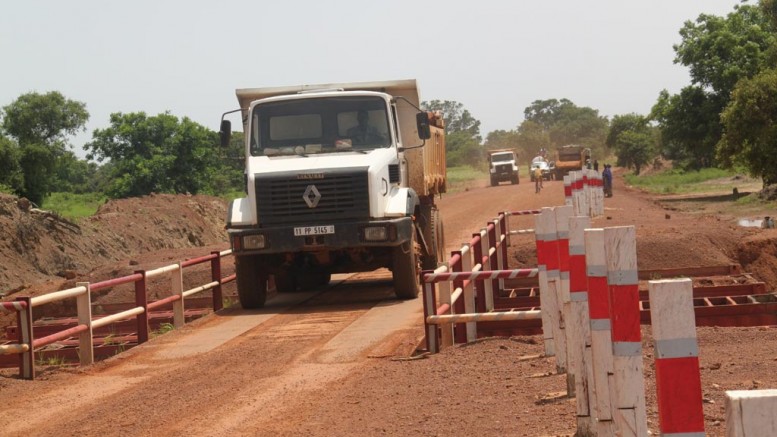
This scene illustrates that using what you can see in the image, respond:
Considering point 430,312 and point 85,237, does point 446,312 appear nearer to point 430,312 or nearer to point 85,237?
point 430,312

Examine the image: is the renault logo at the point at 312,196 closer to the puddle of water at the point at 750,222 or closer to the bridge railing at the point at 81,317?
the bridge railing at the point at 81,317

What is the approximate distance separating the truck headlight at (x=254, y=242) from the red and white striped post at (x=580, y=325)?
893 cm

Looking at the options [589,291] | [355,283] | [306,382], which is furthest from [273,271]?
[589,291]

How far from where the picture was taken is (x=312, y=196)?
15430 millimetres

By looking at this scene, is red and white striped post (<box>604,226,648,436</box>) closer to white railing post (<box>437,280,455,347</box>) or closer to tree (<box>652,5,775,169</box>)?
white railing post (<box>437,280,455,347</box>)

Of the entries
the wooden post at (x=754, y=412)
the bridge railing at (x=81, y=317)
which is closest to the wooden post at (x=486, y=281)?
the bridge railing at (x=81, y=317)

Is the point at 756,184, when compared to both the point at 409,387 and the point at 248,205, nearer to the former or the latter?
the point at 248,205

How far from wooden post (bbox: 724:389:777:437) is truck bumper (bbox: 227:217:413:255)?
40.8ft

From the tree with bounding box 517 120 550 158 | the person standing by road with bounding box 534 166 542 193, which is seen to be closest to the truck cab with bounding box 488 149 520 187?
the person standing by road with bounding box 534 166 542 193

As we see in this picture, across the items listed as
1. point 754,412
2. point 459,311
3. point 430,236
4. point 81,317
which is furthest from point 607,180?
point 754,412

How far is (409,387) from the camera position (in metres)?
9.36

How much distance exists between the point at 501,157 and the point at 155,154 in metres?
26.0

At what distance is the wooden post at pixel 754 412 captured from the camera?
2.88 metres

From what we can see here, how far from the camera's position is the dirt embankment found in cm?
2684
